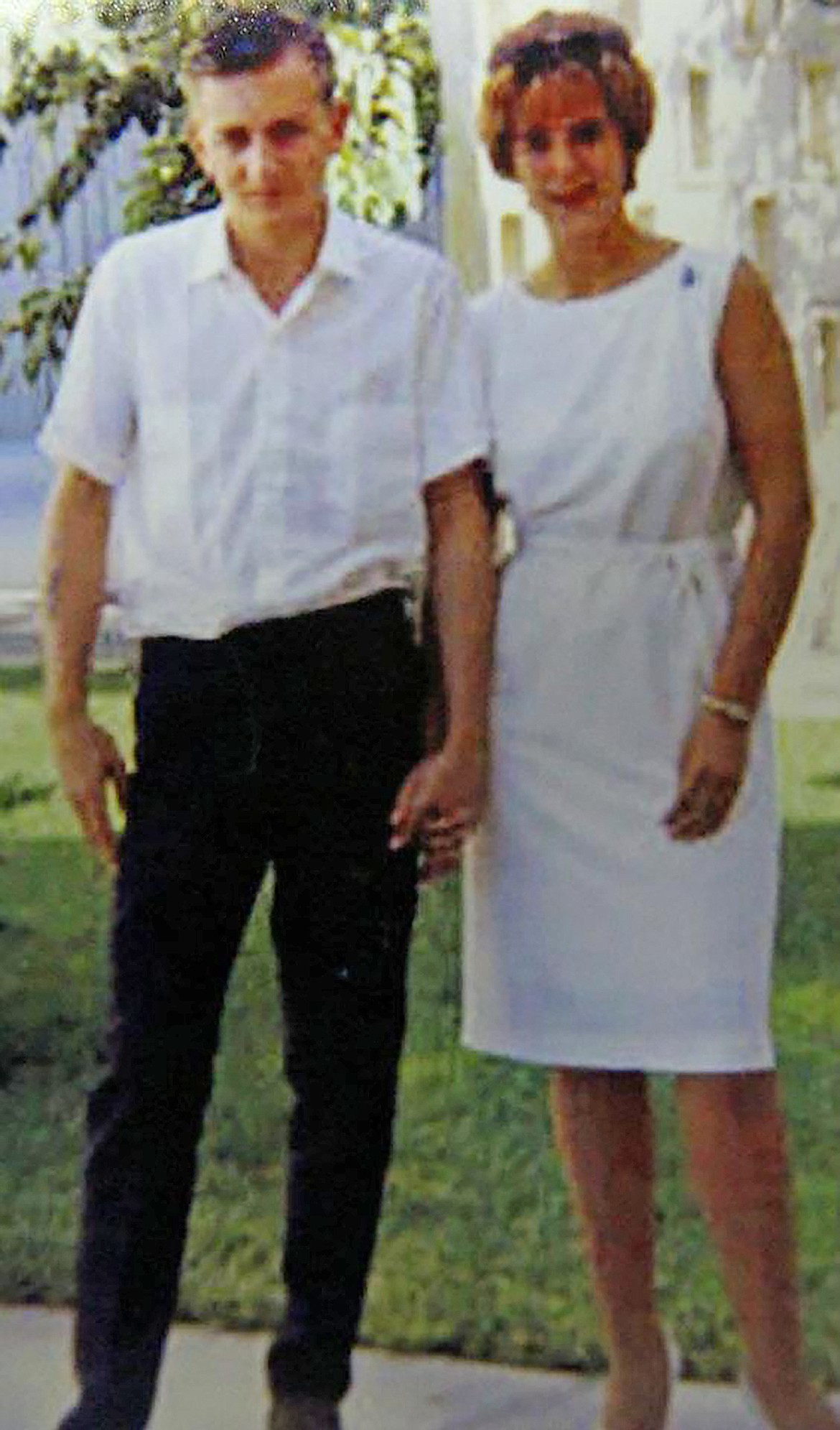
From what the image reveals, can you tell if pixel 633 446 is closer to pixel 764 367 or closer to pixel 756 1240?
pixel 764 367

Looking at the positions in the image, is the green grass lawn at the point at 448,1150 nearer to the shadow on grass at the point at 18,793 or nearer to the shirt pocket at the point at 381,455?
the shadow on grass at the point at 18,793

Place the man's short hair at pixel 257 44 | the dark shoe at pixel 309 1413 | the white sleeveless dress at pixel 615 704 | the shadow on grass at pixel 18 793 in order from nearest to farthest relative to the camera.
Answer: the white sleeveless dress at pixel 615 704 < the man's short hair at pixel 257 44 < the dark shoe at pixel 309 1413 < the shadow on grass at pixel 18 793

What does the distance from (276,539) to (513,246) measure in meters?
0.42

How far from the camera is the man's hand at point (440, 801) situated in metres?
3.13

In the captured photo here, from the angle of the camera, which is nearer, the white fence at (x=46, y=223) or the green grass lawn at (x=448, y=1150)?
the green grass lawn at (x=448, y=1150)

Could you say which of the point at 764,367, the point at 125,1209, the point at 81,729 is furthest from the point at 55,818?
the point at 764,367

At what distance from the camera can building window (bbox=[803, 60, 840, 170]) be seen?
3.15m

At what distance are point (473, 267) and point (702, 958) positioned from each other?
32.0 inches

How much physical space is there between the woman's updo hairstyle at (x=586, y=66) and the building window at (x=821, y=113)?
188mm

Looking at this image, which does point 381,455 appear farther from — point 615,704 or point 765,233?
point 765,233

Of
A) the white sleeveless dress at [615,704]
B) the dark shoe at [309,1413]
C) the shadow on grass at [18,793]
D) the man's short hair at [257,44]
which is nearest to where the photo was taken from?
the white sleeveless dress at [615,704]

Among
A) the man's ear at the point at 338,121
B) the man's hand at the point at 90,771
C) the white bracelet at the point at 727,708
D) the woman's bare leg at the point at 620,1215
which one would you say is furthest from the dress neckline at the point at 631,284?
the woman's bare leg at the point at 620,1215

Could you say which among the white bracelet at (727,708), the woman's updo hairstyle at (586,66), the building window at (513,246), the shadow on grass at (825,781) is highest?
the woman's updo hairstyle at (586,66)

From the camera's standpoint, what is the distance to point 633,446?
9.97 ft
